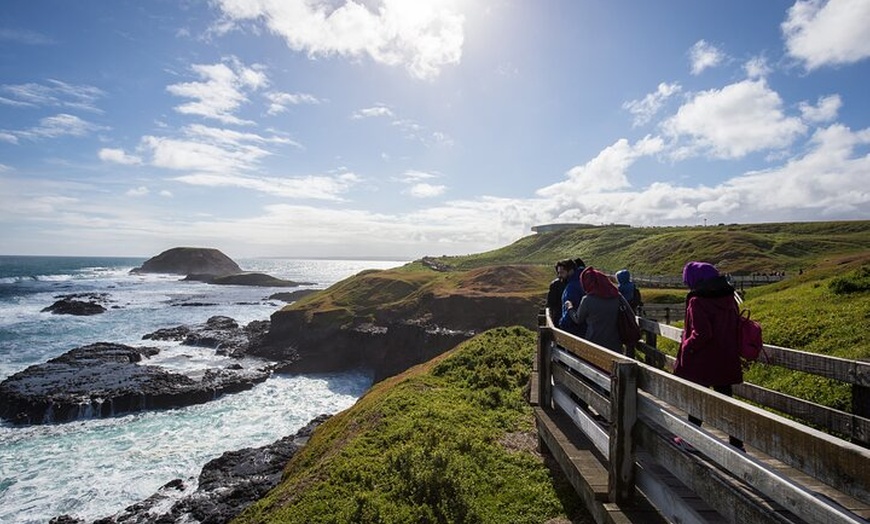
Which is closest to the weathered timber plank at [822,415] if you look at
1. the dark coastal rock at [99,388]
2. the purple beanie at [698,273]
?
the purple beanie at [698,273]

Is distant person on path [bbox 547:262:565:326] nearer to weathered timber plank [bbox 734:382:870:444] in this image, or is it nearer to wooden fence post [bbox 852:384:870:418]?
weathered timber plank [bbox 734:382:870:444]

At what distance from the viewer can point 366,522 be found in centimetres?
905

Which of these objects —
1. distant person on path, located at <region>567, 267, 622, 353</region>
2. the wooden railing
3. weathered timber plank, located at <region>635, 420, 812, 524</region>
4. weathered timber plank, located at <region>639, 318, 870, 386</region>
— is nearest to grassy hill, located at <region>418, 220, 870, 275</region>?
weathered timber plank, located at <region>639, 318, 870, 386</region>

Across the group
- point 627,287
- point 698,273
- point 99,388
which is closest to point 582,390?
point 698,273

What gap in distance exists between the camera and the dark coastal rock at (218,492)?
1850 cm

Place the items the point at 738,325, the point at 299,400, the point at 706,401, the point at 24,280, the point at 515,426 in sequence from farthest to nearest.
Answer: the point at 24,280 < the point at 299,400 < the point at 515,426 < the point at 738,325 < the point at 706,401

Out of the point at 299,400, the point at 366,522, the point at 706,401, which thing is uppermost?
the point at 706,401

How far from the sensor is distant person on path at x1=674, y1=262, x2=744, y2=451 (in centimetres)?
583

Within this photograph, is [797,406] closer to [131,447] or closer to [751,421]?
[751,421]

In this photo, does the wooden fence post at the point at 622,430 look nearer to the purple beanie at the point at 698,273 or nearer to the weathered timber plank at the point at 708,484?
the weathered timber plank at the point at 708,484

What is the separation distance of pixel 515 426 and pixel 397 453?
3.03 metres

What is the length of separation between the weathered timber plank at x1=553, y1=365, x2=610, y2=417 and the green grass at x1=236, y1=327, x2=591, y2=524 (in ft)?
6.67

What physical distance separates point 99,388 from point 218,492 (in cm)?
2404

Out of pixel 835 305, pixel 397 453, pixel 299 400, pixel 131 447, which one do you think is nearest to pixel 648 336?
pixel 397 453
